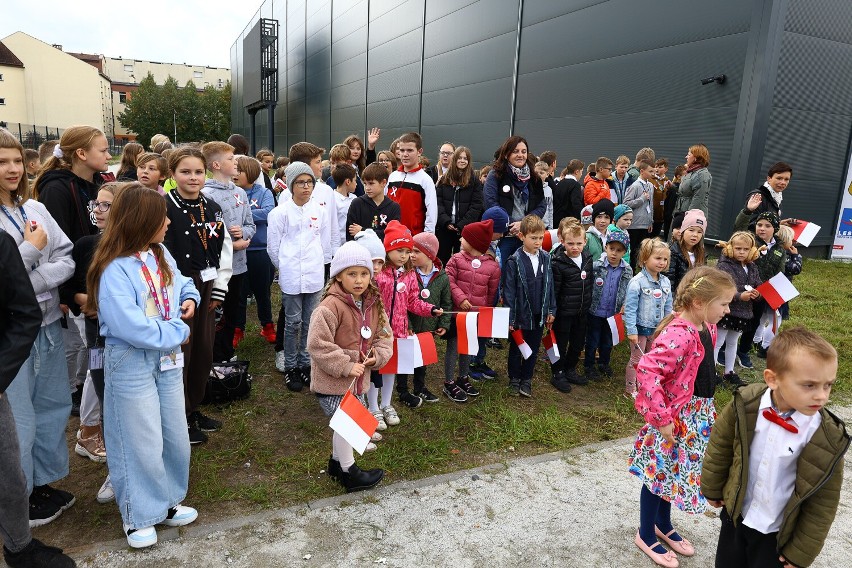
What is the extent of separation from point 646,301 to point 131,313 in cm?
423

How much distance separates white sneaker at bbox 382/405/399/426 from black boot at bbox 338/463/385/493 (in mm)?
931

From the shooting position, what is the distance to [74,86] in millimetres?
63781

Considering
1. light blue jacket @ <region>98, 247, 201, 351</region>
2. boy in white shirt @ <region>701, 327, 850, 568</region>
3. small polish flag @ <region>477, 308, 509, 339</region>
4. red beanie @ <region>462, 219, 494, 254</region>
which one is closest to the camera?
boy in white shirt @ <region>701, 327, 850, 568</region>

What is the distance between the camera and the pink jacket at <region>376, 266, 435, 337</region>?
448 centimetres

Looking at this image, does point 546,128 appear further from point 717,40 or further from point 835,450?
point 835,450

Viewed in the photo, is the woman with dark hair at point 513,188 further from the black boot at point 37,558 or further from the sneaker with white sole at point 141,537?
the black boot at point 37,558

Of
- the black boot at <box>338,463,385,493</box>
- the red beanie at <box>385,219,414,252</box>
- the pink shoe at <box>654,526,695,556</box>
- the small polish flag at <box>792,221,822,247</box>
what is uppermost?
the small polish flag at <box>792,221,822,247</box>

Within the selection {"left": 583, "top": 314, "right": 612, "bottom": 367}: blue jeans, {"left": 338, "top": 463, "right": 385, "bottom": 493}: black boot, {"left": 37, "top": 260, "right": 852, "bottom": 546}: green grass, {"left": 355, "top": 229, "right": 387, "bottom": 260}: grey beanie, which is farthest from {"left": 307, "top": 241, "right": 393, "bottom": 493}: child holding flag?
{"left": 583, "top": 314, "right": 612, "bottom": 367}: blue jeans

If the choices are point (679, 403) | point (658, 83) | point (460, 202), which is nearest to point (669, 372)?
point (679, 403)

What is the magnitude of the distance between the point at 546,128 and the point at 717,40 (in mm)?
4817

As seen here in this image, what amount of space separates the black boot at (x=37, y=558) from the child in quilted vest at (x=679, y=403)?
2901 millimetres

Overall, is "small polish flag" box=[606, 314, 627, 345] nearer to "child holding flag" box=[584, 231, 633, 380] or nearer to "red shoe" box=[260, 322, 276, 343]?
"child holding flag" box=[584, 231, 633, 380]

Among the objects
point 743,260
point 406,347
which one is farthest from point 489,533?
point 743,260

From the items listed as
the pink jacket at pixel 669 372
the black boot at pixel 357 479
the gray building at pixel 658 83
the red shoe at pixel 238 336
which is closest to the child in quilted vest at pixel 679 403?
the pink jacket at pixel 669 372
